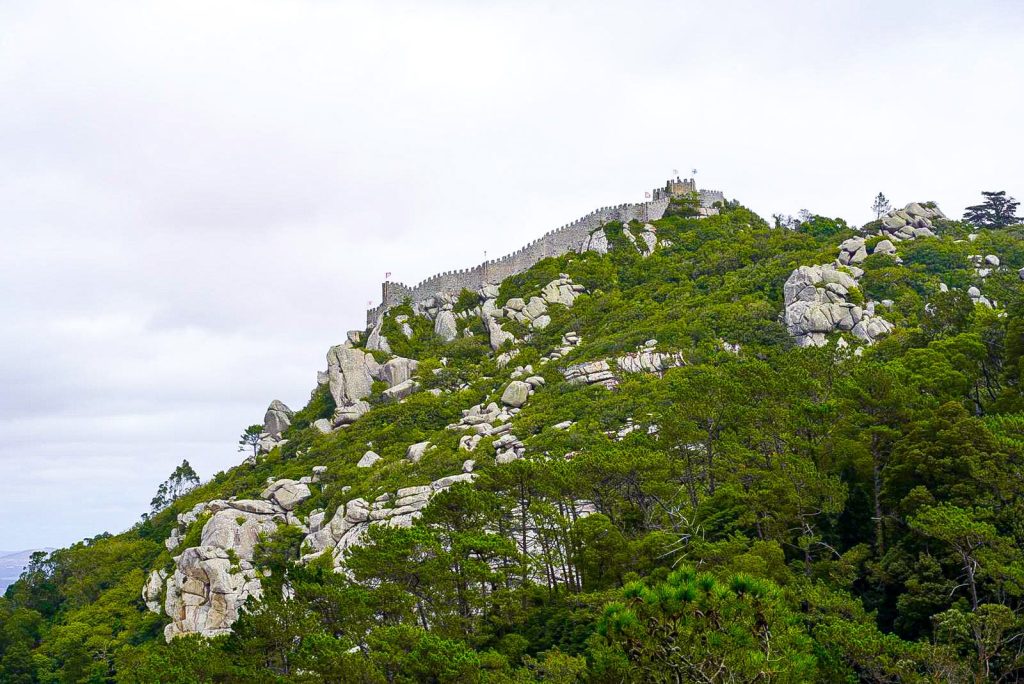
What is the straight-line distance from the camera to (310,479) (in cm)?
5522

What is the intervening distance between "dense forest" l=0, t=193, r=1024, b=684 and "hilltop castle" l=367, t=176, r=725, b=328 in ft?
79.3

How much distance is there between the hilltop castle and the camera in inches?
2943

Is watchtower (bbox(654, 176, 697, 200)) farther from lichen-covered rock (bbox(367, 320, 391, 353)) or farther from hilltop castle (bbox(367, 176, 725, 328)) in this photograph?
lichen-covered rock (bbox(367, 320, 391, 353))

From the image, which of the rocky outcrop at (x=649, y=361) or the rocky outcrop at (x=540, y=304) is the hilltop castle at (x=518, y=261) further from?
the rocky outcrop at (x=649, y=361)

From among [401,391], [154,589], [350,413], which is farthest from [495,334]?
[154,589]

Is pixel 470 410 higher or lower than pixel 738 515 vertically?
higher

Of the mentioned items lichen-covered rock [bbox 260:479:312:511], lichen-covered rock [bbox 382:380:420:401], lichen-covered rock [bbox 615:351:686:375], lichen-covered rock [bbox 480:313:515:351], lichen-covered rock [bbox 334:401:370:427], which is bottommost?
lichen-covered rock [bbox 260:479:312:511]

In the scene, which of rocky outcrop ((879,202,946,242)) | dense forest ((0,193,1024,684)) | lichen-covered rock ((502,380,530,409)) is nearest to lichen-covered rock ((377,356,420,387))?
lichen-covered rock ((502,380,530,409))

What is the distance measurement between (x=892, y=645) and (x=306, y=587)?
51.4 feet

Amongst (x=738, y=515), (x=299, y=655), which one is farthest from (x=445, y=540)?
(x=738, y=515)

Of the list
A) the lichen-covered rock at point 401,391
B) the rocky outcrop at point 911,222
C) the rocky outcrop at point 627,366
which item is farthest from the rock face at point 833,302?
the lichen-covered rock at point 401,391

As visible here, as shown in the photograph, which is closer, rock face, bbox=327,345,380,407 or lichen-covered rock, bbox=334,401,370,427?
lichen-covered rock, bbox=334,401,370,427

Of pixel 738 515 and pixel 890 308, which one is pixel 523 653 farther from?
pixel 890 308

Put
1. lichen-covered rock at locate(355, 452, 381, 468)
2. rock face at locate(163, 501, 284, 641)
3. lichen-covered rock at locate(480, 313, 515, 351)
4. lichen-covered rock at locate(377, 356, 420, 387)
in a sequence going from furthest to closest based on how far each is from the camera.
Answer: lichen-covered rock at locate(480, 313, 515, 351) < lichen-covered rock at locate(377, 356, 420, 387) < lichen-covered rock at locate(355, 452, 381, 468) < rock face at locate(163, 501, 284, 641)
